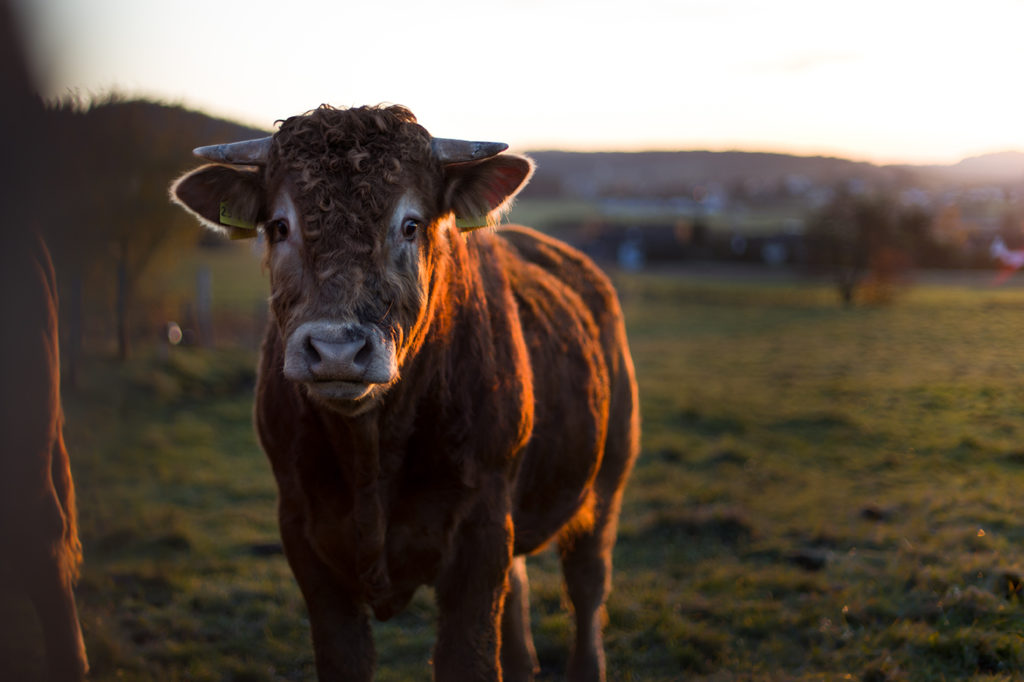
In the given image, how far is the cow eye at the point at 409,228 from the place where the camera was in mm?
3090

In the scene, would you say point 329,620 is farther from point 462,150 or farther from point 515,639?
point 462,150

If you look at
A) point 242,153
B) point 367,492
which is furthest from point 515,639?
point 242,153

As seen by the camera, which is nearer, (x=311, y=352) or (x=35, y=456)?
(x=311, y=352)

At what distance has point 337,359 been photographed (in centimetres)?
262

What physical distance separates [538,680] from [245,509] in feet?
13.8

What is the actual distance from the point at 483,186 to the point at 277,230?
856 millimetres

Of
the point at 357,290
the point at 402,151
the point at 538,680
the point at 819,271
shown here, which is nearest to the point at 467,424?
the point at 357,290

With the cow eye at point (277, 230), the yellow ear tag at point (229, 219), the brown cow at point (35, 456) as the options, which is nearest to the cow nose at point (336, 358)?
the cow eye at point (277, 230)

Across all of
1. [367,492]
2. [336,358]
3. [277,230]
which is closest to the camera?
[336,358]

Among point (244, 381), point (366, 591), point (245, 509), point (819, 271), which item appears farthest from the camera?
point (819, 271)

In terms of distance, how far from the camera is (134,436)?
10016 millimetres

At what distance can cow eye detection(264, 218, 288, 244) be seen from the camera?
3.09 meters

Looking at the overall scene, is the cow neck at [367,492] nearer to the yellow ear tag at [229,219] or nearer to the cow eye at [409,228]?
the cow eye at [409,228]

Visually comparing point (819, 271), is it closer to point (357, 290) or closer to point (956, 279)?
point (956, 279)
